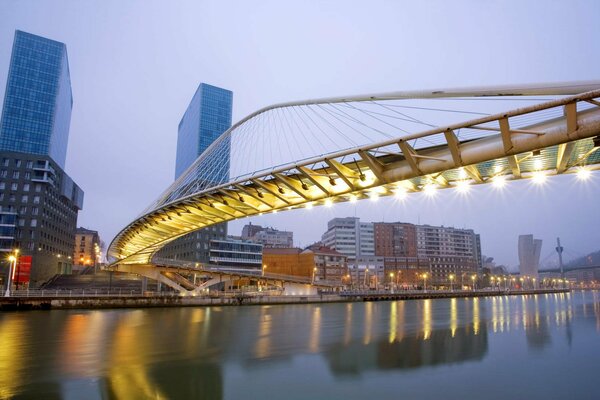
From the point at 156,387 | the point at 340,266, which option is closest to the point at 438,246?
the point at 340,266

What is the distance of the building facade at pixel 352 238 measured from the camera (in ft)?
573

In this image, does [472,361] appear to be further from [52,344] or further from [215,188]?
[52,344]

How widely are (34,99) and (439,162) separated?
139 metres

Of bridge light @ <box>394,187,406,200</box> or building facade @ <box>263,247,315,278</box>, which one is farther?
building facade @ <box>263,247,315,278</box>

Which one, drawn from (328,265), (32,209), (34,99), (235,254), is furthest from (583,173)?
(34,99)

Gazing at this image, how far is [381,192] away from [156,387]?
15.0 metres

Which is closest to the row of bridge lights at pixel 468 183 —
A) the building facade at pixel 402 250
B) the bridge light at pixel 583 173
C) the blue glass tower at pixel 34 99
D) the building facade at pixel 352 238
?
the bridge light at pixel 583 173

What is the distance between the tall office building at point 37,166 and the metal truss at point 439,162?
6859cm

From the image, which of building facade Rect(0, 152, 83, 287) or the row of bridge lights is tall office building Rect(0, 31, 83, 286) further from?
the row of bridge lights

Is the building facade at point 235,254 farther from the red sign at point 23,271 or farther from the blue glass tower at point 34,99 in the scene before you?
the blue glass tower at point 34,99

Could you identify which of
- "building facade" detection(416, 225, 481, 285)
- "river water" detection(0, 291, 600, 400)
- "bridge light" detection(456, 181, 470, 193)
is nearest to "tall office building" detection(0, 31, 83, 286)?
"river water" detection(0, 291, 600, 400)

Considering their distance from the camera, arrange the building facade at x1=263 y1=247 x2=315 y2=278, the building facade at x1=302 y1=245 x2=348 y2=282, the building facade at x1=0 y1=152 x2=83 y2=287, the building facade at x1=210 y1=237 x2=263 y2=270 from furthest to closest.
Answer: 1. the building facade at x1=302 y1=245 x2=348 y2=282
2. the building facade at x1=263 y1=247 x2=315 y2=278
3. the building facade at x1=210 y1=237 x2=263 y2=270
4. the building facade at x1=0 y1=152 x2=83 y2=287

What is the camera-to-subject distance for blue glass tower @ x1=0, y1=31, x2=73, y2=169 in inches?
4636

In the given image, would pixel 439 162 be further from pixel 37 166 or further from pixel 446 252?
pixel 446 252
